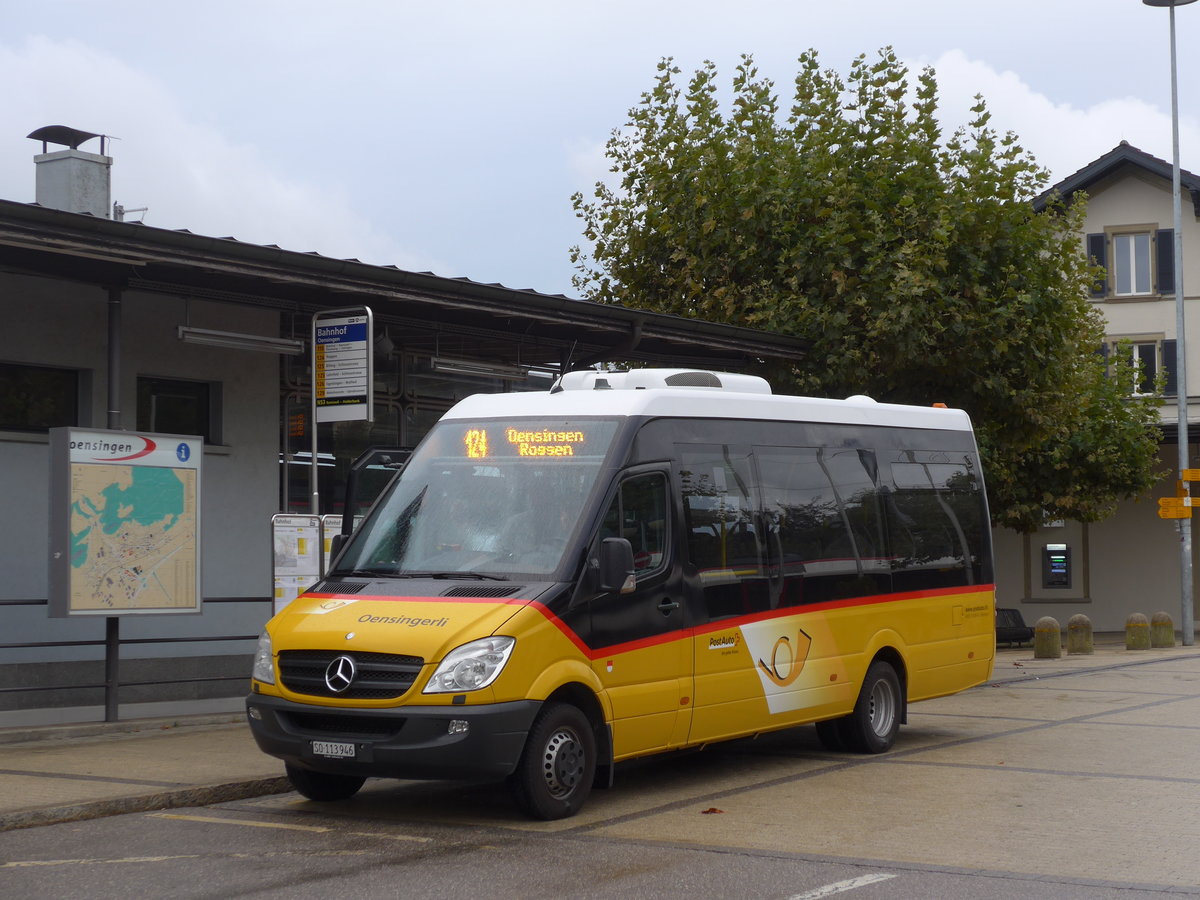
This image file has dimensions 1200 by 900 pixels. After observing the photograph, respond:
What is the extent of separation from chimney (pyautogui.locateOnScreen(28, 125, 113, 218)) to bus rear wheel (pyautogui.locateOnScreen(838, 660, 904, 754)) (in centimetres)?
1028

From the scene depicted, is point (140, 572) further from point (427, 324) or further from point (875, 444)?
point (875, 444)

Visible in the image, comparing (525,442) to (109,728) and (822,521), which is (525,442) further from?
(109,728)

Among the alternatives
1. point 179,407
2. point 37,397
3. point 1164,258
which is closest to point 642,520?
point 37,397

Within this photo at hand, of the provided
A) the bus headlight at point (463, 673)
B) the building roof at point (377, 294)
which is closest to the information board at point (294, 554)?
the building roof at point (377, 294)

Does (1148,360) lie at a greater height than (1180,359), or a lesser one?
greater

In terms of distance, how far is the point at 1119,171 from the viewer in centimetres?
4053

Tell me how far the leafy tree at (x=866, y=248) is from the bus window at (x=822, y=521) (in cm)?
712

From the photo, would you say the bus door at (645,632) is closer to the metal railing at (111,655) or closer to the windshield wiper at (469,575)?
the windshield wiper at (469,575)

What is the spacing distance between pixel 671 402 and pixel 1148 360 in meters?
32.8

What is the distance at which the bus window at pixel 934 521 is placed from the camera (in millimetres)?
12797

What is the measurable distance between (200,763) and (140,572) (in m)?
Answer: 2.39

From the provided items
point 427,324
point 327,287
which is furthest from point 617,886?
point 427,324

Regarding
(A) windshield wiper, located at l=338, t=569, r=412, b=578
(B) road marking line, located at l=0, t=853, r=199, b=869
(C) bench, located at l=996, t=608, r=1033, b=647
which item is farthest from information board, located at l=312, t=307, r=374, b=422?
(C) bench, located at l=996, t=608, r=1033, b=647

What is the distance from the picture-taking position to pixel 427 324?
1588cm
